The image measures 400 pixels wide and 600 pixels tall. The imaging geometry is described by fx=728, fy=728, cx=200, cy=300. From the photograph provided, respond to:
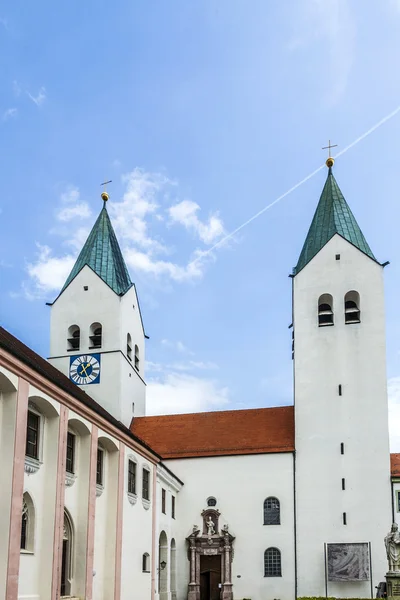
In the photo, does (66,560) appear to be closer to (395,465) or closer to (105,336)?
(105,336)

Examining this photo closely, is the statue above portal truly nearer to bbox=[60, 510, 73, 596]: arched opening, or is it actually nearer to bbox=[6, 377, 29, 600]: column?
bbox=[60, 510, 73, 596]: arched opening

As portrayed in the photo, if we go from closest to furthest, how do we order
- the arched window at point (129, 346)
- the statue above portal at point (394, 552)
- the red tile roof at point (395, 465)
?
the statue above portal at point (394, 552) < the red tile roof at point (395, 465) < the arched window at point (129, 346)

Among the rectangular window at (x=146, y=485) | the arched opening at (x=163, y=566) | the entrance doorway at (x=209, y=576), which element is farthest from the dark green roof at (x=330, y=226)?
the arched opening at (x=163, y=566)

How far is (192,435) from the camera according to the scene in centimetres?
4225

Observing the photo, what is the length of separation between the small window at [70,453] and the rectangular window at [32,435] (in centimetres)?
251

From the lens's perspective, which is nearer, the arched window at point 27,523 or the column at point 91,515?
the arched window at point 27,523

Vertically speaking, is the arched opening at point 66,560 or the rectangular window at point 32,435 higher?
the rectangular window at point 32,435

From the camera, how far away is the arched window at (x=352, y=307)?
40.9m

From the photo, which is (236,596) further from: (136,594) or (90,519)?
(90,519)

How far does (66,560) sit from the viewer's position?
2459 centimetres

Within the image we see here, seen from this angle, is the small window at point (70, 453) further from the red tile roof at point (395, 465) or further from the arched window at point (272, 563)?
the red tile roof at point (395, 465)

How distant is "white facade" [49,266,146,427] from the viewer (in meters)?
42.1

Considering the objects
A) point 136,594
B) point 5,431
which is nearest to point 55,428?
point 5,431

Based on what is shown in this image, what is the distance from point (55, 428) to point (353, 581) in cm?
1994
